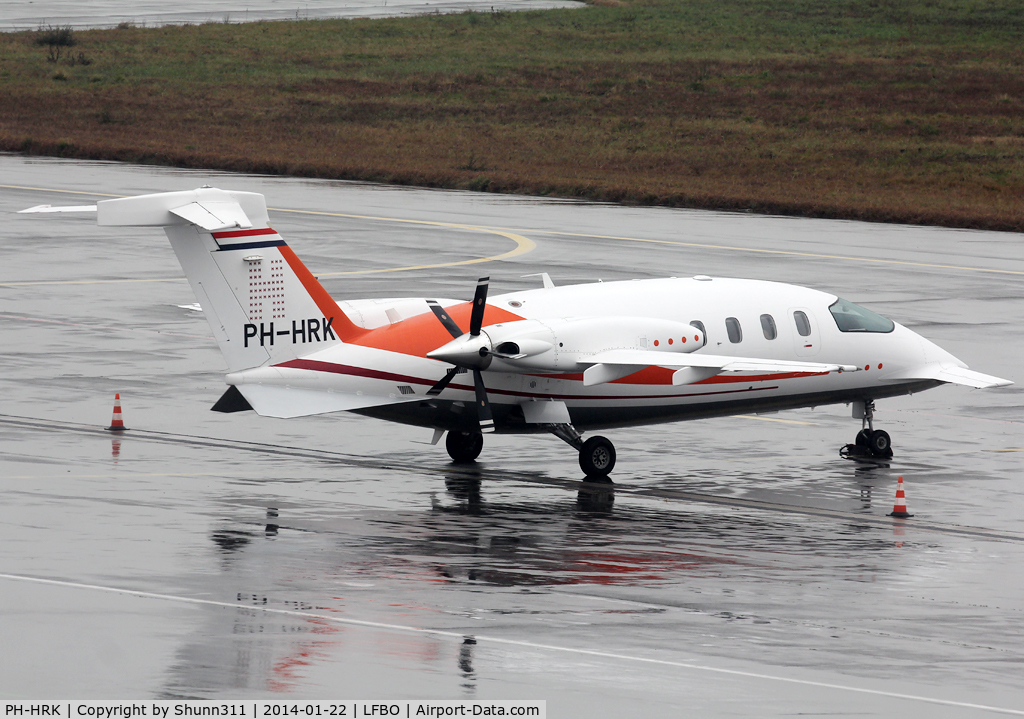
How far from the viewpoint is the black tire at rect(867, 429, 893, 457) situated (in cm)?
2944

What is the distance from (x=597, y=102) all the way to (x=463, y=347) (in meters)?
80.9

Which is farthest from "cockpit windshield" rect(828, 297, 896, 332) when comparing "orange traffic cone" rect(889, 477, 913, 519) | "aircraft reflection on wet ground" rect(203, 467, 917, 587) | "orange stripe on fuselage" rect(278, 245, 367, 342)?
"orange stripe on fuselage" rect(278, 245, 367, 342)

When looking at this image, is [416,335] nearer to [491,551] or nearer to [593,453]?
[593,453]

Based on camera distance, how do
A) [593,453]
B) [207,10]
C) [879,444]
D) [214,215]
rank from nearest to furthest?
[214,215] < [593,453] < [879,444] < [207,10]

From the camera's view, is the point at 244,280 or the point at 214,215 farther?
the point at 244,280

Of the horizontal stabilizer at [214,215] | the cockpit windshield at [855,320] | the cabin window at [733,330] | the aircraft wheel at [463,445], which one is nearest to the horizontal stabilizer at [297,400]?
the horizontal stabilizer at [214,215]

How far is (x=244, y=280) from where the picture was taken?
25.6 m

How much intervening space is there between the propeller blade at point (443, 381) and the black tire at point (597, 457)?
9.00 ft

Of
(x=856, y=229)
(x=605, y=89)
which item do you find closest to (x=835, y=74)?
(x=605, y=89)

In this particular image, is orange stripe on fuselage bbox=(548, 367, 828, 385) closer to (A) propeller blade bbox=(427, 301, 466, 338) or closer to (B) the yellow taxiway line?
(A) propeller blade bbox=(427, 301, 466, 338)

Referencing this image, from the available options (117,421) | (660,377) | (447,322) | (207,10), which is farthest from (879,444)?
(207,10)

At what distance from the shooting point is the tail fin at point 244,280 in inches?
998

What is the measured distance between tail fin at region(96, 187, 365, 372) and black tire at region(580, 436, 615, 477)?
4.41 m

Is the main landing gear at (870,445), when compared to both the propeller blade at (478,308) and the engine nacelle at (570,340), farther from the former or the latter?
the propeller blade at (478,308)
